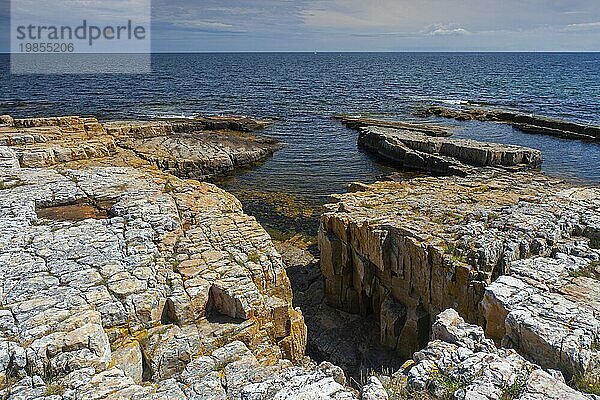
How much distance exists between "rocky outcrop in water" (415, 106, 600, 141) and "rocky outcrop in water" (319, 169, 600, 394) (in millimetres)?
32866

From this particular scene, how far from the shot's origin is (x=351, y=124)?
54.4m

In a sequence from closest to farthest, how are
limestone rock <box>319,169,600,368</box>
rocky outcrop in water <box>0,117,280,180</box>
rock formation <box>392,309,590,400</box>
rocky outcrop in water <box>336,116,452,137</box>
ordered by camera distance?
rock formation <box>392,309,590,400</box>, limestone rock <box>319,169,600,368</box>, rocky outcrop in water <box>0,117,280,180</box>, rocky outcrop in water <box>336,116,452,137</box>

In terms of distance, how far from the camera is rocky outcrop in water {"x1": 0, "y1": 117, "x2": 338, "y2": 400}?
7.79 m

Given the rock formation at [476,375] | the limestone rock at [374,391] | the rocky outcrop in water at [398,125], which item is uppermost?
the rocky outcrop in water at [398,125]

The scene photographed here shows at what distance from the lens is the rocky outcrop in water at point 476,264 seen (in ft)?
29.0

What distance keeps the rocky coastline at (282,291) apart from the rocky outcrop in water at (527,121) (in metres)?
31.3

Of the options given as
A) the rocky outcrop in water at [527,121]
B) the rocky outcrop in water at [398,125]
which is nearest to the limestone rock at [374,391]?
the rocky outcrop in water at [398,125]

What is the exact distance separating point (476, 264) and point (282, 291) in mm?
5323

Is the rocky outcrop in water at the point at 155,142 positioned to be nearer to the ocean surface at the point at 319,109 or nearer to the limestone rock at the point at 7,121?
the limestone rock at the point at 7,121

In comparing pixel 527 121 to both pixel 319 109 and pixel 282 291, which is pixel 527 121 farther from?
pixel 282 291

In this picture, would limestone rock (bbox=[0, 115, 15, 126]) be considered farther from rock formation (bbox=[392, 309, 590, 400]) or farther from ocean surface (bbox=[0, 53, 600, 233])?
rock formation (bbox=[392, 309, 590, 400])

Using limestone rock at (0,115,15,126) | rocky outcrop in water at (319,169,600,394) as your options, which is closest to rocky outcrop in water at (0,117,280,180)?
limestone rock at (0,115,15,126)

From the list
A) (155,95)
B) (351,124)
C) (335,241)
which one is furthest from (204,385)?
(155,95)

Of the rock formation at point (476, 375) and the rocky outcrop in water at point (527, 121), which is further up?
the rocky outcrop in water at point (527, 121)
